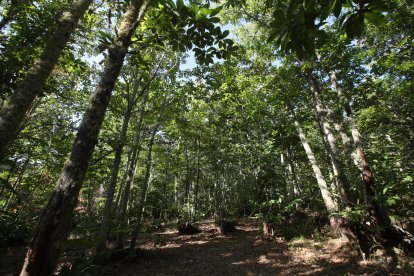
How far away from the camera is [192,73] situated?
1234 cm

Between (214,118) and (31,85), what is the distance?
14303 millimetres

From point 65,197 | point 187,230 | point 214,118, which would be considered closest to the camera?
point 65,197

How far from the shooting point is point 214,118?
17.0 metres

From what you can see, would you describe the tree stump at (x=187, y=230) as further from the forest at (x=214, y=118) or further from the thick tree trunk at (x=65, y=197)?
the thick tree trunk at (x=65, y=197)

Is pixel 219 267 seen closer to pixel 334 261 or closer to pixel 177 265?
pixel 177 265

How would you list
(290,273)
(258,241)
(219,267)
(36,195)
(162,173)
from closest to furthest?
(290,273)
(219,267)
(258,241)
(36,195)
(162,173)

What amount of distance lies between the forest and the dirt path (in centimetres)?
8

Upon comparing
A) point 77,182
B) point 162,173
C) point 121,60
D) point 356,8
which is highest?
point 162,173

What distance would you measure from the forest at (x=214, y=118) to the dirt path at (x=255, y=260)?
3.2 inches

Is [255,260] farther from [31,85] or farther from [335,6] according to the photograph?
[335,6]

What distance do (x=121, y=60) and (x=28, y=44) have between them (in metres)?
3.75

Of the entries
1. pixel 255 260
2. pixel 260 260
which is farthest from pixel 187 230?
pixel 260 260

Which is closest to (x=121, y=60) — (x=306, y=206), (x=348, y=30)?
(x=348, y=30)

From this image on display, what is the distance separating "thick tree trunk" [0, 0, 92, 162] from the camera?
2.60 metres
